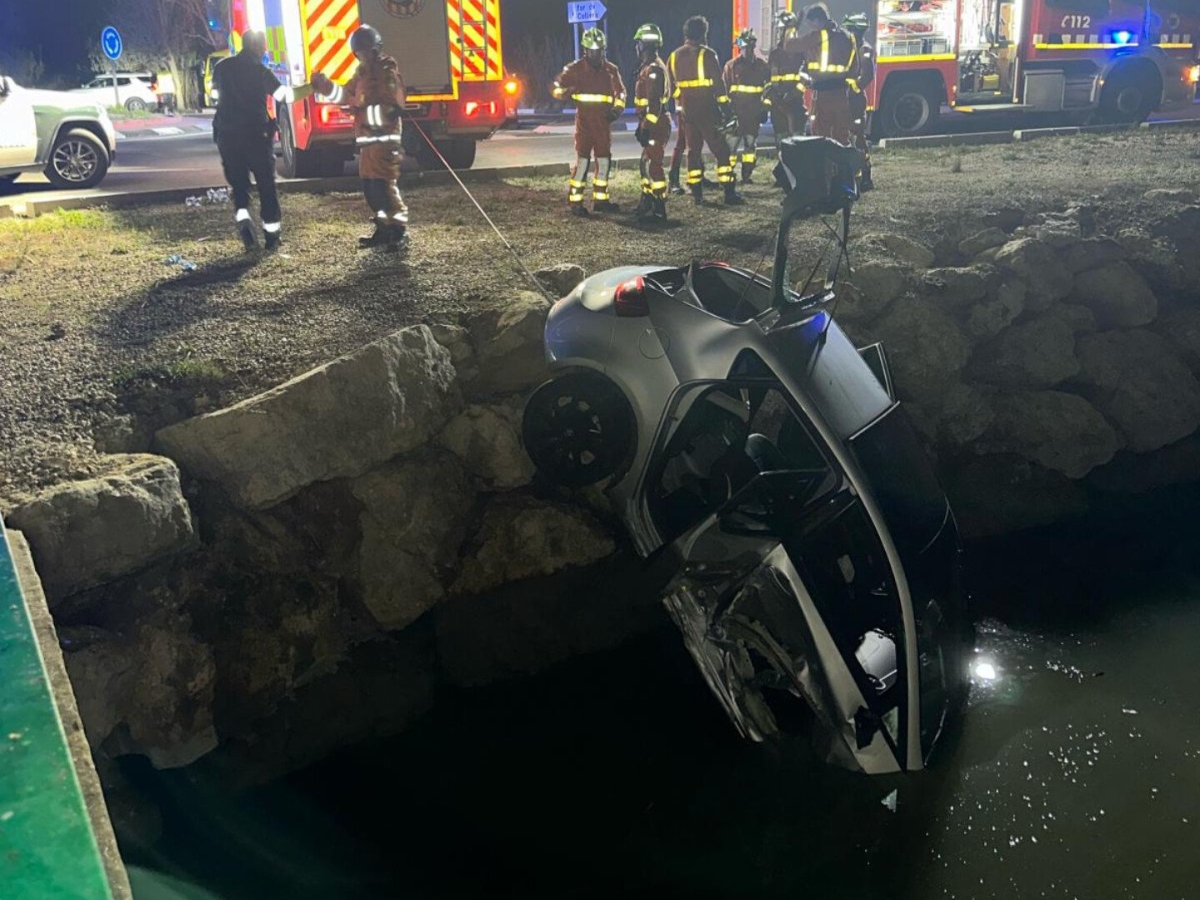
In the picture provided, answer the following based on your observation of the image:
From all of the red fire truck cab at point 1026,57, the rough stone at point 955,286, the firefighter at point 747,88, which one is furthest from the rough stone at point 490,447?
the red fire truck cab at point 1026,57

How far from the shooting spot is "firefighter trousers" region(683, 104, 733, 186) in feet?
31.0

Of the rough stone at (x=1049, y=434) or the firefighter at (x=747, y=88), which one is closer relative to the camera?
the rough stone at (x=1049, y=434)

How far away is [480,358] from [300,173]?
6253 mm

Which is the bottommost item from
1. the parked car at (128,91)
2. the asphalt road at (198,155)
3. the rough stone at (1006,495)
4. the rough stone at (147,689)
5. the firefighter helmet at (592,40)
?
the rough stone at (1006,495)

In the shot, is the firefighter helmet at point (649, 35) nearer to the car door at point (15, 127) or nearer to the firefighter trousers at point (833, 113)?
the firefighter trousers at point (833, 113)

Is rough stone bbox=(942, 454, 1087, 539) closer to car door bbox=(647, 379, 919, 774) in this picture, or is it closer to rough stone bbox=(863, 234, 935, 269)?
rough stone bbox=(863, 234, 935, 269)

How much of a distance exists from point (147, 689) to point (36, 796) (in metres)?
2.15

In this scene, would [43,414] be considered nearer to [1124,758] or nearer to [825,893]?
[825,893]

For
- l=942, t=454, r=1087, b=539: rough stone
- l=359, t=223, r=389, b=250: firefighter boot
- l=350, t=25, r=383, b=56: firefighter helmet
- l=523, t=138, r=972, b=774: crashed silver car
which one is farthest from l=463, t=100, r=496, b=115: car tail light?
l=523, t=138, r=972, b=774: crashed silver car

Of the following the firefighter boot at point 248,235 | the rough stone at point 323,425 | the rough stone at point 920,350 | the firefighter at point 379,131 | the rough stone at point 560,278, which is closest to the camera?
the rough stone at point 323,425

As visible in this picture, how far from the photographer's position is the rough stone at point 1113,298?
729 centimetres

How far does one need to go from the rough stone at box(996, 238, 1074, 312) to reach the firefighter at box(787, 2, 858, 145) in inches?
138

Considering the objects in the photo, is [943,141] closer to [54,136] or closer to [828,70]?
[828,70]

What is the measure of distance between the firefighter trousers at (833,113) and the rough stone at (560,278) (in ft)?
16.5
